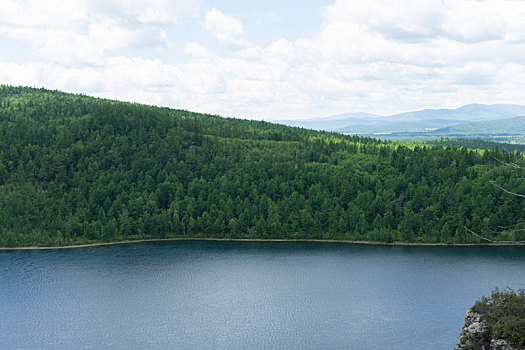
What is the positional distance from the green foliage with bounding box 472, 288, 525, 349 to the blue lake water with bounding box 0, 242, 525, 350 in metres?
21.8

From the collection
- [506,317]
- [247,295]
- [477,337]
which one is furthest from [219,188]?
[506,317]

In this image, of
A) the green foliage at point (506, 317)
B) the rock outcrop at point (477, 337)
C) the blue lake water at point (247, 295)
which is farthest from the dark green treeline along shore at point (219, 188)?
the rock outcrop at point (477, 337)

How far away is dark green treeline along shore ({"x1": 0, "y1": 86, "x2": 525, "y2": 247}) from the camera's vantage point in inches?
4604

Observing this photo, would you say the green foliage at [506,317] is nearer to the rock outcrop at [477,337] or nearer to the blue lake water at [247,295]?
the rock outcrop at [477,337]

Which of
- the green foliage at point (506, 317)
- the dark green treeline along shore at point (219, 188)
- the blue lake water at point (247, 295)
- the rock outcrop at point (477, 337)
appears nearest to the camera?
the green foliage at point (506, 317)

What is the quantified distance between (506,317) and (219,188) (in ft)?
342

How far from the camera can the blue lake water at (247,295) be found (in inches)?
2411

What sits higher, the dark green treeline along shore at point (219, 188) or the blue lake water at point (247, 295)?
the dark green treeline along shore at point (219, 188)

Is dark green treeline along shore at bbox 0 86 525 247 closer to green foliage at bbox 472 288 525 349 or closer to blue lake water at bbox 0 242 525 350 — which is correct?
blue lake water at bbox 0 242 525 350

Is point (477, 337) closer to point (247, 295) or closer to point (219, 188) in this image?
point (247, 295)

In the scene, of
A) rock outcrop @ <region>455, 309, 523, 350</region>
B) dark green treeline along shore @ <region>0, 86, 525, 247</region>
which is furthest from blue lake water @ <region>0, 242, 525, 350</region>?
rock outcrop @ <region>455, 309, 523, 350</region>

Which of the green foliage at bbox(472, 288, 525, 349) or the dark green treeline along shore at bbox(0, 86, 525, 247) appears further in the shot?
the dark green treeline along shore at bbox(0, 86, 525, 247)

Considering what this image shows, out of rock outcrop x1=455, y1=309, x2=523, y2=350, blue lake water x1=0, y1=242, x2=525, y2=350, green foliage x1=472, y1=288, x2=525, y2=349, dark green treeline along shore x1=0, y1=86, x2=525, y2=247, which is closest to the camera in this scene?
green foliage x1=472, y1=288, x2=525, y2=349

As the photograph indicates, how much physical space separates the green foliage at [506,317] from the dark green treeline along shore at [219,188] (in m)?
73.0
